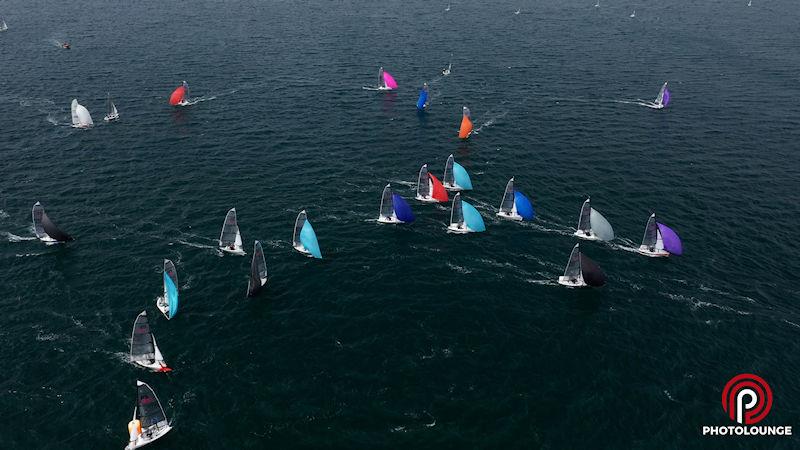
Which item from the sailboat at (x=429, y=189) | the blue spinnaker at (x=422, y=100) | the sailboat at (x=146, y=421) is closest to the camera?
the sailboat at (x=146, y=421)

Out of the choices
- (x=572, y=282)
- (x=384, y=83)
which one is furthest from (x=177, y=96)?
(x=572, y=282)

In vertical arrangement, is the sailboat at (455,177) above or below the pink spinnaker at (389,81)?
below

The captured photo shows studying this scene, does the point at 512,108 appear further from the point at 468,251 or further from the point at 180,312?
the point at 180,312

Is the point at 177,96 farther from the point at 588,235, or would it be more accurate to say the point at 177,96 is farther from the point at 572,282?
the point at 572,282

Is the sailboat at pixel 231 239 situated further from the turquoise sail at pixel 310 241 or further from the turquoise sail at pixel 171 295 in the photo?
the turquoise sail at pixel 171 295

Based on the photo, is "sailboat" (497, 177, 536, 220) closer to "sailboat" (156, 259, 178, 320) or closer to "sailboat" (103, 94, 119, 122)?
"sailboat" (156, 259, 178, 320)

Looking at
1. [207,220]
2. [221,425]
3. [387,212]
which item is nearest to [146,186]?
[207,220]
